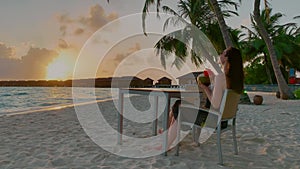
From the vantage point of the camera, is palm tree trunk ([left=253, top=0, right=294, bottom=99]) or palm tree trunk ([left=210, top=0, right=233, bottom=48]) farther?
palm tree trunk ([left=253, top=0, right=294, bottom=99])

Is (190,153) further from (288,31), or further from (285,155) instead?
(288,31)

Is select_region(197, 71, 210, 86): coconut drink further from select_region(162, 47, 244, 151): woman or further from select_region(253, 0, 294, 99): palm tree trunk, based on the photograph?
select_region(253, 0, 294, 99): palm tree trunk

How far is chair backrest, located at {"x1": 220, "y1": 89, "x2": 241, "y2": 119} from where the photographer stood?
2.39 metres

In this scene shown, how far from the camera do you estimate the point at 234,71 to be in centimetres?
245

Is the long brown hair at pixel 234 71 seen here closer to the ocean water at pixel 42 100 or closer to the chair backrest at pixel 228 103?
the chair backrest at pixel 228 103

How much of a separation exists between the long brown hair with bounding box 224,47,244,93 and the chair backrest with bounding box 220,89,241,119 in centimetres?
6

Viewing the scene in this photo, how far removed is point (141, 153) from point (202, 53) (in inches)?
540

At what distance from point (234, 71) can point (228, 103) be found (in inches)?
12.5

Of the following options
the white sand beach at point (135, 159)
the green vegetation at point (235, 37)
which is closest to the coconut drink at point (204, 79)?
the white sand beach at point (135, 159)

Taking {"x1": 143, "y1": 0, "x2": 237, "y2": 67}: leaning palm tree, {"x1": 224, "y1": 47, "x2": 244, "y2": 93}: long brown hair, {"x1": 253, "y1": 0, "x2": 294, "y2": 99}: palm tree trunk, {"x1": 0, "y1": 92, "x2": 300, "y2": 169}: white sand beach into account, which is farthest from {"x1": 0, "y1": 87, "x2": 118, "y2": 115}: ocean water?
{"x1": 253, "y1": 0, "x2": 294, "y2": 99}: palm tree trunk

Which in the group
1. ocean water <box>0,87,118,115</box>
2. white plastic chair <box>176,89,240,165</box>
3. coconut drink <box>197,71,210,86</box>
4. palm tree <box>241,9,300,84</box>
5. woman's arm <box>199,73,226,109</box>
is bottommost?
ocean water <box>0,87,118,115</box>

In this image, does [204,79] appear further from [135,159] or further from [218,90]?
[135,159]

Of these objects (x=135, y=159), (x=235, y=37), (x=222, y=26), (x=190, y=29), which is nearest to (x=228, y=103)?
(x=135, y=159)

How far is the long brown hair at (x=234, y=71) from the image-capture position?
241cm
